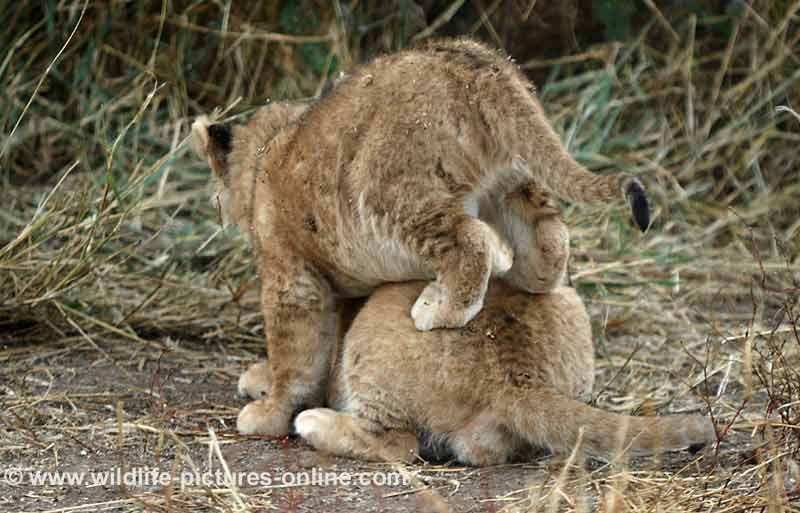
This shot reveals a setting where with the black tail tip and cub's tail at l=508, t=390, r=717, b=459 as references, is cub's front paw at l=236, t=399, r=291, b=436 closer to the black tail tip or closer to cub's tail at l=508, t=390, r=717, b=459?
cub's tail at l=508, t=390, r=717, b=459

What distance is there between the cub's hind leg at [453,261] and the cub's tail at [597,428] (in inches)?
14.9

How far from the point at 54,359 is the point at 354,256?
5.62 ft

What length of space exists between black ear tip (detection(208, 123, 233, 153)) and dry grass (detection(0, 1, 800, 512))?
0.15 m

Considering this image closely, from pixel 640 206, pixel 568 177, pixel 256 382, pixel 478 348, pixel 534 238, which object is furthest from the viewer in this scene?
pixel 256 382

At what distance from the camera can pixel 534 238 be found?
15.1 ft

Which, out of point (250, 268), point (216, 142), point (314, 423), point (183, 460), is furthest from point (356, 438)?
point (250, 268)

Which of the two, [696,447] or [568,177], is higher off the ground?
[568,177]

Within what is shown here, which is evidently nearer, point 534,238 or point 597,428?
point 597,428

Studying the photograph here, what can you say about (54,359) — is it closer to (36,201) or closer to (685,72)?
(36,201)

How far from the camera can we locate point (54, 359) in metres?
5.57

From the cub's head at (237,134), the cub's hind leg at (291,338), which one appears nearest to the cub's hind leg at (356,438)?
the cub's hind leg at (291,338)

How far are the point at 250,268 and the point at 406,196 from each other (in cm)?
238

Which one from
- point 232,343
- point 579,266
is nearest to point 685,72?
point 579,266

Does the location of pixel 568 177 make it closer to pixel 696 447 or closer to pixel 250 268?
pixel 696 447
